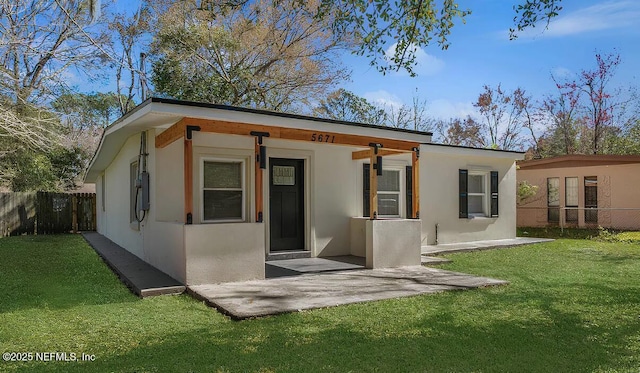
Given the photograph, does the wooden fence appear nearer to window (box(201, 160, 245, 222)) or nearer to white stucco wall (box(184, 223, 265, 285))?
window (box(201, 160, 245, 222))

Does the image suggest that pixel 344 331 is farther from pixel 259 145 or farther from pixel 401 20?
pixel 401 20

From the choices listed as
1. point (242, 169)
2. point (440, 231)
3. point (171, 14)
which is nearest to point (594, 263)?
point (440, 231)

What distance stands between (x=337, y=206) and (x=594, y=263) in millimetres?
4991

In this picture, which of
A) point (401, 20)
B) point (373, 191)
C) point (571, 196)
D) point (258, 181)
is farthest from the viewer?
point (571, 196)

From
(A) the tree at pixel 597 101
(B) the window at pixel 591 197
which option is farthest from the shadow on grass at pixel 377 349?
(A) the tree at pixel 597 101

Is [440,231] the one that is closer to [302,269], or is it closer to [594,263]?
[594,263]

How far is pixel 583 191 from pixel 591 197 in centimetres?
32

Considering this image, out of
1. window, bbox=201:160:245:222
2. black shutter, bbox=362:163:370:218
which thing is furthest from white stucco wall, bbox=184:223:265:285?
black shutter, bbox=362:163:370:218

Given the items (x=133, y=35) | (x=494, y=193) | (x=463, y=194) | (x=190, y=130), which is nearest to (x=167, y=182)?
(x=190, y=130)

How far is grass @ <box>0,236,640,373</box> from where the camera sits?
3.26 meters

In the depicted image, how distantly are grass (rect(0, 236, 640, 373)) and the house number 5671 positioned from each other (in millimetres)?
2810

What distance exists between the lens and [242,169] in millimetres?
7098

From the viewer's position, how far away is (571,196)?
1602 cm

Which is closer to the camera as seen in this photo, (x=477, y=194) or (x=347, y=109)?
(x=477, y=194)
